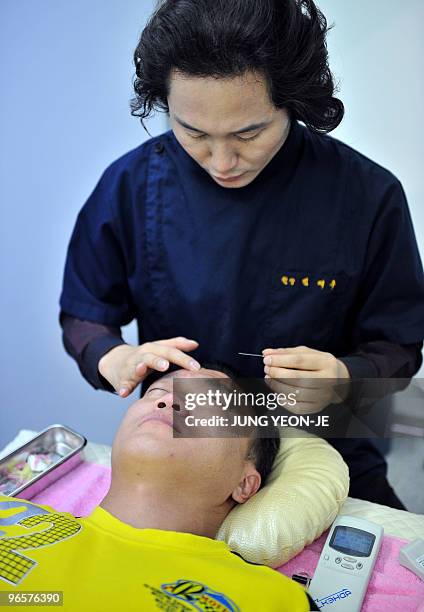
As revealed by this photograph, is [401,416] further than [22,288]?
No

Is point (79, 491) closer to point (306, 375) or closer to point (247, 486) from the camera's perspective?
point (247, 486)

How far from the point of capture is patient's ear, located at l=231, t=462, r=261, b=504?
1.36m

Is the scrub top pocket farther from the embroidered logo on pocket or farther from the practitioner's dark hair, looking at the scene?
the practitioner's dark hair

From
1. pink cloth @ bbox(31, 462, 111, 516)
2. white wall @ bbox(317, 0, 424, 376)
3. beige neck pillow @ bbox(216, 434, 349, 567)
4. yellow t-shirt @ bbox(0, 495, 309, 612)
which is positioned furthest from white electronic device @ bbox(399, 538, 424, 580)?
white wall @ bbox(317, 0, 424, 376)

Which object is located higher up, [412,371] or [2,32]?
[2,32]

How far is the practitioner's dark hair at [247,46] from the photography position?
1072 mm

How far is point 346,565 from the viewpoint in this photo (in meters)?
1.26

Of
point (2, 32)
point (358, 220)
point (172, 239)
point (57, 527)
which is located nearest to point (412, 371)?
point (358, 220)

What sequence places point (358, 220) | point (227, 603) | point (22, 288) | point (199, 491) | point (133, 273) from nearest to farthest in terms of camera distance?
point (227, 603) < point (199, 491) < point (358, 220) < point (133, 273) < point (22, 288)

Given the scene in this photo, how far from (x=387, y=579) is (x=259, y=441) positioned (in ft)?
1.20

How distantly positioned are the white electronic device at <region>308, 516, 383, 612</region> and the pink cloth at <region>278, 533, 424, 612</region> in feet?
0.11

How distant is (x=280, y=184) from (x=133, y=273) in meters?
0.41

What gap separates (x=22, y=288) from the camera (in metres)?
→ 2.42

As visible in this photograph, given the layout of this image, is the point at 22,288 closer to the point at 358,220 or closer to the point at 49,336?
the point at 49,336
